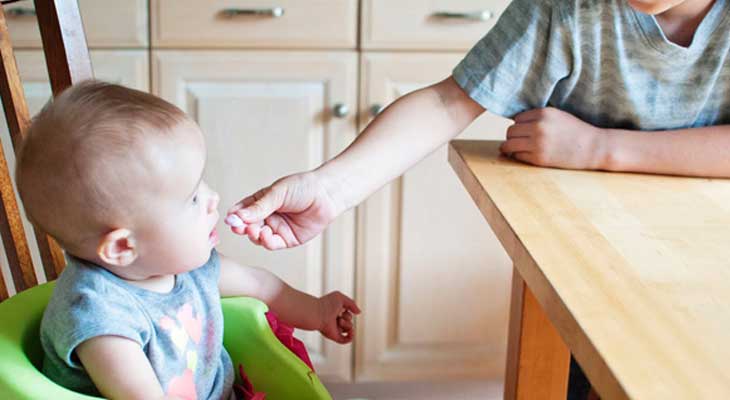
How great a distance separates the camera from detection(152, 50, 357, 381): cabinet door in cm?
170

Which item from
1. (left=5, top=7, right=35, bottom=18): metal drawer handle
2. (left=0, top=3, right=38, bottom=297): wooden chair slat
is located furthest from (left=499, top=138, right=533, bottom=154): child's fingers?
(left=5, top=7, right=35, bottom=18): metal drawer handle

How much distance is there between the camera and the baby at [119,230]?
77cm

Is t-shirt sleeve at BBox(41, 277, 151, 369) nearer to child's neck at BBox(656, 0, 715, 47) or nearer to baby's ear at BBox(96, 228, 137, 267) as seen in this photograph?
baby's ear at BBox(96, 228, 137, 267)

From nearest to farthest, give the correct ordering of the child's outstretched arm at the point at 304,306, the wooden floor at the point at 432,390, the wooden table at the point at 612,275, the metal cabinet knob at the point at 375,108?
the wooden table at the point at 612,275, the child's outstretched arm at the point at 304,306, the metal cabinet knob at the point at 375,108, the wooden floor at the point at 432,390

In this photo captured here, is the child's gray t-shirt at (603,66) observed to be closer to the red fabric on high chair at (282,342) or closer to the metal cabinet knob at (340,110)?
the red fabric on high chair at (282,342)

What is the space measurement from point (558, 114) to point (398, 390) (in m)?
1.16

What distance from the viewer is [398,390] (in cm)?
199

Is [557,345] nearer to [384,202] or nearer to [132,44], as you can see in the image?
[384,202]

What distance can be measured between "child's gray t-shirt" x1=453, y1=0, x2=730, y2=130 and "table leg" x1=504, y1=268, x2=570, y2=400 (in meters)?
0.21

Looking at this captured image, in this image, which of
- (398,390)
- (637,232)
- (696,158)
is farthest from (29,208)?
(398,390)

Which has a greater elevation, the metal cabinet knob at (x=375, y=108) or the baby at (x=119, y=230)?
the baby at (x=119, y=230)

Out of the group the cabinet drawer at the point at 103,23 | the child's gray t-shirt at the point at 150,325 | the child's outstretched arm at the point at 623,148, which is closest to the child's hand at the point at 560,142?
the child's outstretched arm at the point at 623,148

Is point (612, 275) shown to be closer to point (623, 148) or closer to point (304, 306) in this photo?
point (623, 148)

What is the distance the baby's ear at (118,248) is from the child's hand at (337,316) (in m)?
0.29
